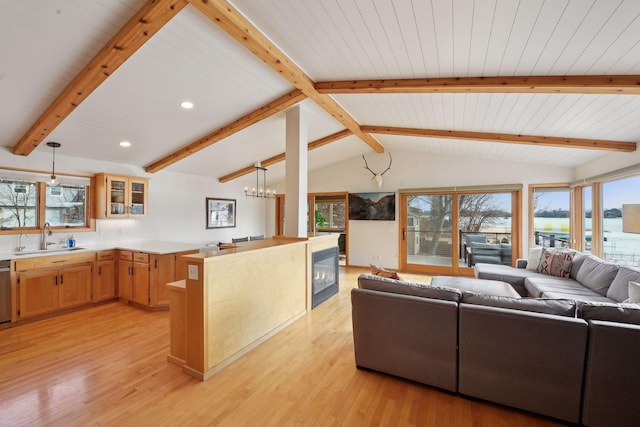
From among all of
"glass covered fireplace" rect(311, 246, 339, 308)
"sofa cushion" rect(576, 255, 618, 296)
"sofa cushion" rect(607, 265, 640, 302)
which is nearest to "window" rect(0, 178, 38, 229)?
"glass covered fireplace" rect(311, 246, 339, 308)

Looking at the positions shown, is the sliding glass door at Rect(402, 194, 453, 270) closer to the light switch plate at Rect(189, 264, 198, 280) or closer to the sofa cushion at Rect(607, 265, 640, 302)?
the sofa cushion at Rect(607, 265, 640, 302)

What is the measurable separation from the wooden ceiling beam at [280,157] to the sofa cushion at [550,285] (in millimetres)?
3683

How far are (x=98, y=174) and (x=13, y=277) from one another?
1.80 meters

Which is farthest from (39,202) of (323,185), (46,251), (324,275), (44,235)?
(323,185)

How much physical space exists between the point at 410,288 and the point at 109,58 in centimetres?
314

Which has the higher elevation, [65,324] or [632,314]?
[632,314]

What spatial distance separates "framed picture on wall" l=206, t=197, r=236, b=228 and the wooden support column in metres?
3.30

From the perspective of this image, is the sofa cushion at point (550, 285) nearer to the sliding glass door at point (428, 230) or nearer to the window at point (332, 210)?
the sliding glass door at point (428, 230)

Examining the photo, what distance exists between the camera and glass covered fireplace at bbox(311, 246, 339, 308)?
4.06 meters

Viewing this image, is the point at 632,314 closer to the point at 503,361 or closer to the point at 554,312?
the point at 554,312

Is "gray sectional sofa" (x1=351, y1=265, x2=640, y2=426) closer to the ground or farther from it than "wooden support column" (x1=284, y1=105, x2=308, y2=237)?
closer to the ground

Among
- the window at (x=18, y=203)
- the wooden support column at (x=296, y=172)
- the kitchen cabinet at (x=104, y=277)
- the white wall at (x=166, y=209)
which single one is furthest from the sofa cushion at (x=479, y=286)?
the window at (x=18, y=203)

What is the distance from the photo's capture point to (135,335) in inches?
122

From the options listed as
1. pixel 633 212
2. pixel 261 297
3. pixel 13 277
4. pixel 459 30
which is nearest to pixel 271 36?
pixel 459 30
